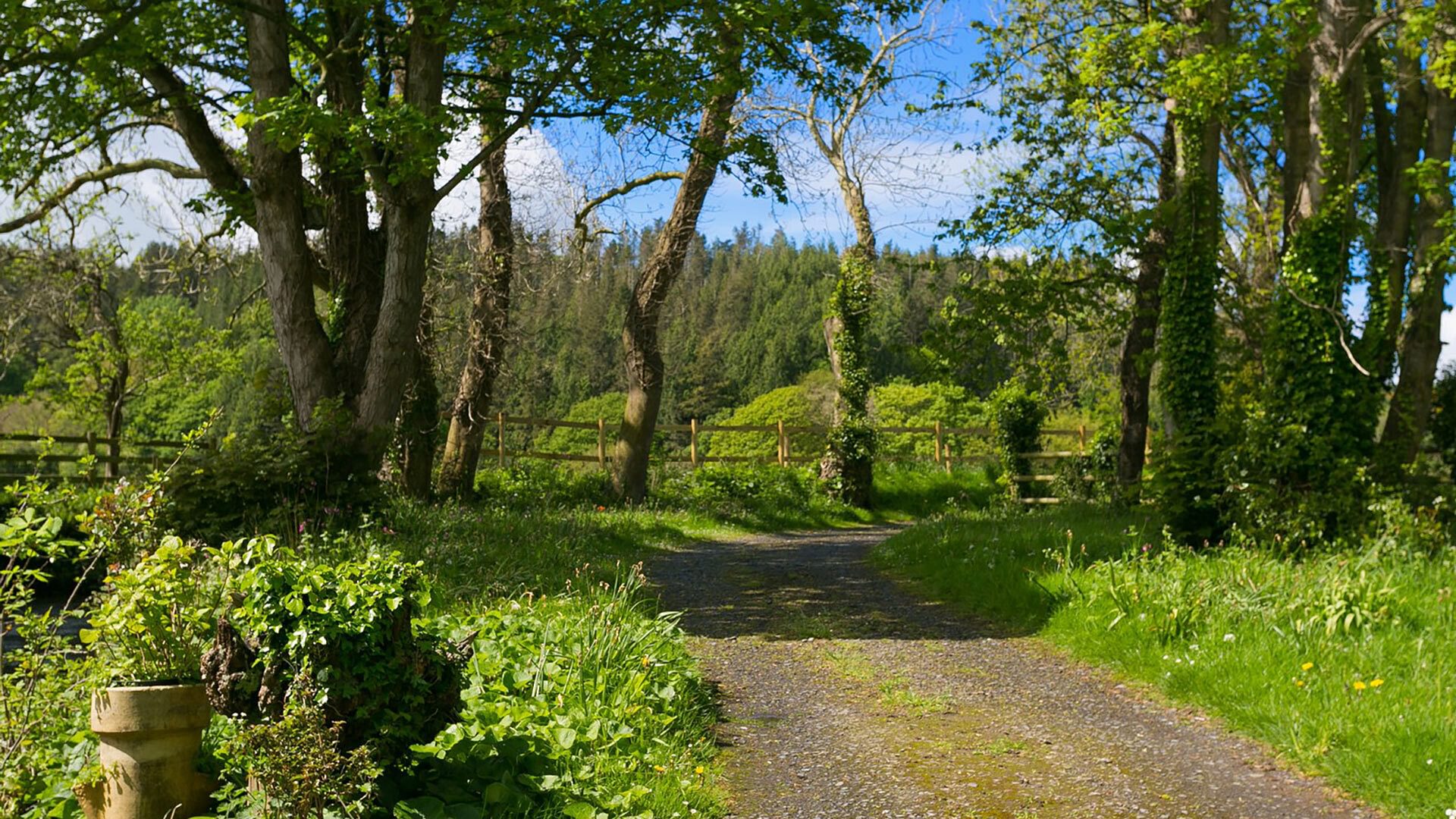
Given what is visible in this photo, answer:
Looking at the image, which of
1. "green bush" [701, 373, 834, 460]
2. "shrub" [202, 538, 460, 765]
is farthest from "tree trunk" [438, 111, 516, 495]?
"green bush" [701, 373, 834, 460]

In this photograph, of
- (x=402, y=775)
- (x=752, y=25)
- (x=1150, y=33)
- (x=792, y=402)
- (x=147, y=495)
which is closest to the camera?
(x=402, y=775)

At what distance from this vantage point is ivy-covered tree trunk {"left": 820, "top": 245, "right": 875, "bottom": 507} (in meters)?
20.8

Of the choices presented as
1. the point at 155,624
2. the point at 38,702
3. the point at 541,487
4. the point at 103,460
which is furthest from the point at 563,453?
the point at 155,624

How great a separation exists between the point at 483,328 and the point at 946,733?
498 inches

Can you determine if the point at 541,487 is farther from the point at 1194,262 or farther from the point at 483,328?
the point at 1194,262

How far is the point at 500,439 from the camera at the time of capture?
67.4 feet

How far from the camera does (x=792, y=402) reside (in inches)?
1833

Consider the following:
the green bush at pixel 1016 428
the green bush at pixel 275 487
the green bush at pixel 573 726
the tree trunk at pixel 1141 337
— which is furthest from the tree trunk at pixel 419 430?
the green bush at pixel 1016 428

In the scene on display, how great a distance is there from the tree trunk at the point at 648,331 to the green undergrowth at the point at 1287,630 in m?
8.64

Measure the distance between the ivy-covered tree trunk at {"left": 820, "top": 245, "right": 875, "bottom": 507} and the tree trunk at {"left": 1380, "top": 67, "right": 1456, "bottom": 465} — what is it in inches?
399

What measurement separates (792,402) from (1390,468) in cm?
3602

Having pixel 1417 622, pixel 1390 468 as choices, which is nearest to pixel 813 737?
pixel 1417 622

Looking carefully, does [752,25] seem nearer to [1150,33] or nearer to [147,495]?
[1150,33]

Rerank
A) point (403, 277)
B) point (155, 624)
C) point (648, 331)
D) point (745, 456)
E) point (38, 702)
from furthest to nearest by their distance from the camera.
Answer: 1. point (745, 456)
2. point (648, 331)
3. point (403, 277)
4. point (38, 702)
5. point (155, 624)
